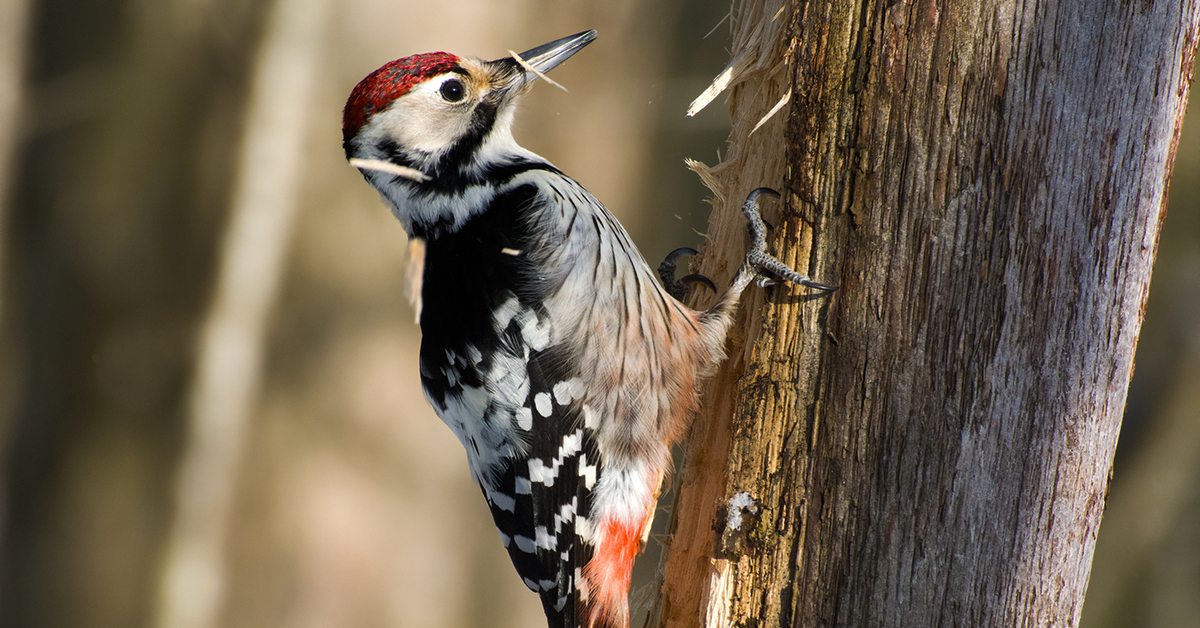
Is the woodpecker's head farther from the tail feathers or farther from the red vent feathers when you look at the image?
the tail feathers

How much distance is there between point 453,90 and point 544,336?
744mm

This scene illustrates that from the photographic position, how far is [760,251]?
5.84 ft

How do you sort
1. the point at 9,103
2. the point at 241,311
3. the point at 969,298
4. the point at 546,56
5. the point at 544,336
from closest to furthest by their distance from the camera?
the point at 969,298 < the point at 544,336 < the point at 546,56 < the point at 9,103 < the point at 241,311

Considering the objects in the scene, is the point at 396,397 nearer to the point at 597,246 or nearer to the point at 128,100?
the point at 128,100

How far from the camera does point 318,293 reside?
162 inches

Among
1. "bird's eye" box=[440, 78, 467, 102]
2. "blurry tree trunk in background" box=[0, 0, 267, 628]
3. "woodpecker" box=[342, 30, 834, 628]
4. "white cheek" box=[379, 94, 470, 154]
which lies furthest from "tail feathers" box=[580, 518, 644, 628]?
"blurry tree trunk in background" box=[0, 0, 267, 628]

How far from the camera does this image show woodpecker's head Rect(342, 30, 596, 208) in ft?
6.90

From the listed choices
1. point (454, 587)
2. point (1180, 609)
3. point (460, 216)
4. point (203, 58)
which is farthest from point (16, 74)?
point (1180, 609)

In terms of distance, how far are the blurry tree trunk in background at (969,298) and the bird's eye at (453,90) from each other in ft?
3.28

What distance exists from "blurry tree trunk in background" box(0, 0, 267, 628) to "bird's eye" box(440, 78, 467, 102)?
210 cm

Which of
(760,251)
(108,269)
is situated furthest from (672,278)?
(108,269)

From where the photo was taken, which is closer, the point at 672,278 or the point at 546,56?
the point at 546,56

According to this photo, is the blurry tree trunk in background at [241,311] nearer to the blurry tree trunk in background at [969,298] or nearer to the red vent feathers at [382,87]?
the red vent feathers at [382,87]

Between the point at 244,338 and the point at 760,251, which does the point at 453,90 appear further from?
the point at 244,338
